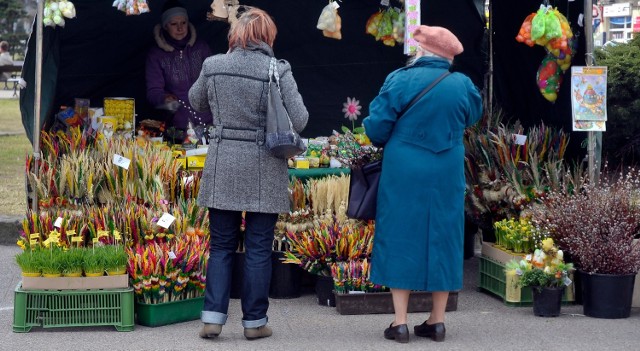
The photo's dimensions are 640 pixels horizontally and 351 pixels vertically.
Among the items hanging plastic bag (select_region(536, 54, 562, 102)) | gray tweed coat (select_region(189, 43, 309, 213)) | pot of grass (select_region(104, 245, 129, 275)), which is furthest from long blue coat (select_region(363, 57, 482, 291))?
hanging plastic bag (select_region(536, 54, 562, 102))

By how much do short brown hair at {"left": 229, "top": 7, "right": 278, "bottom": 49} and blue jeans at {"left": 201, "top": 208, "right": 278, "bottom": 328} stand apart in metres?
0.87

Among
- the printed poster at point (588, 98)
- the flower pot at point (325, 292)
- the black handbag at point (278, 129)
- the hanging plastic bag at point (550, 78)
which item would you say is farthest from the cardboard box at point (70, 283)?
the hanging plastic bag at point (550, 78)

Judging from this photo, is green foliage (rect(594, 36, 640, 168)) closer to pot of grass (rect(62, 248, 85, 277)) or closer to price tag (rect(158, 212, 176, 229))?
price tag (rect(158, 212, 176, 229))

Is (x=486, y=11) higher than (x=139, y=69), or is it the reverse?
(x=486, y=11)

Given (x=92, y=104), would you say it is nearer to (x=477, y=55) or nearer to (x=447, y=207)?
(x=477, y=55)

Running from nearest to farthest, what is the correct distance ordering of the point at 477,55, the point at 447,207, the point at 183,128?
the point at 447,207 < the point at 183,128 < the point at 477,55

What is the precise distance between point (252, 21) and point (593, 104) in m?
2.29

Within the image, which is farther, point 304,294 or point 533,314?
point 304,294

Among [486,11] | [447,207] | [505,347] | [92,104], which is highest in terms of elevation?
[486,11]

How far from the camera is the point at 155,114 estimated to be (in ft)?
26.1

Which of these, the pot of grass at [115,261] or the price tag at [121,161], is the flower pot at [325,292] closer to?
the pot of grass at [115,261]

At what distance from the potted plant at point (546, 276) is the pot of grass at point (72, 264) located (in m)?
2.47

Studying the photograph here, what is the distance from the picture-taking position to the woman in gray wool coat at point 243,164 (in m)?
4.89

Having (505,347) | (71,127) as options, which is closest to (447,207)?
(505,347)
